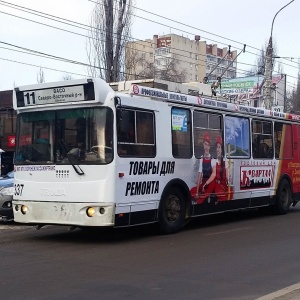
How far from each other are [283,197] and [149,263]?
8.63 m

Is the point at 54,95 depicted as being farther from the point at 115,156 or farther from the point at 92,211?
the point at 92,211

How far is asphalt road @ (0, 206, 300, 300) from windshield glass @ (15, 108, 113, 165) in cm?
166

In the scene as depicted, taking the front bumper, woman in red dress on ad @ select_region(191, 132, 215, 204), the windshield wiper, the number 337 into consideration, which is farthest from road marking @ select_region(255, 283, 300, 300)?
the number 337

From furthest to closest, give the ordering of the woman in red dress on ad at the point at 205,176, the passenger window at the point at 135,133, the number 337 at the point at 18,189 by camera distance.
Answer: the woman in red dress on ad at the point at 205,176
the number 337 at the point at 18,189
the passenger window at the point at 135,133

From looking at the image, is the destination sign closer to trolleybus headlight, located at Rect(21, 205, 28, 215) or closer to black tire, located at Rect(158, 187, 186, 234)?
trolleybus headlight, located at Rect(21, 205, 28, 215)

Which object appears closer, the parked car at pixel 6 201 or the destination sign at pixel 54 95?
the destination sign at pixel 54 95

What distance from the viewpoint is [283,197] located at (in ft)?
53.2

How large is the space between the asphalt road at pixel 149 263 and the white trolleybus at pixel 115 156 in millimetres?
616

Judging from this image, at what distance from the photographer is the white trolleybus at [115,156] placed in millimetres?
10172

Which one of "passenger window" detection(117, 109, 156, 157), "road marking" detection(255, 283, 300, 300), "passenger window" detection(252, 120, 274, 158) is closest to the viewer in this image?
"road marking" detection(255, 283, 300, 300)

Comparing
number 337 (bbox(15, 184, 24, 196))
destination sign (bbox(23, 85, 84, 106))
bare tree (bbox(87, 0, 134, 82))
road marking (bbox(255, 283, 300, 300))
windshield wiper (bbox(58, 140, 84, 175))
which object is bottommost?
road marking (bbox(255, 283, 300, 300))

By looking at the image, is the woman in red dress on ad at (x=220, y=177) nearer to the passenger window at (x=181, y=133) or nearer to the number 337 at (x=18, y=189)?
the passenger window at (x=181, y=133)

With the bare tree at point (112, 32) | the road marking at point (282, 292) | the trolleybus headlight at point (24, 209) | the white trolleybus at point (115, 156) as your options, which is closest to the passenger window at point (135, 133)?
the white trolleybus at point (115, 156)

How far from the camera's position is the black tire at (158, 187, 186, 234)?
37.4ft
